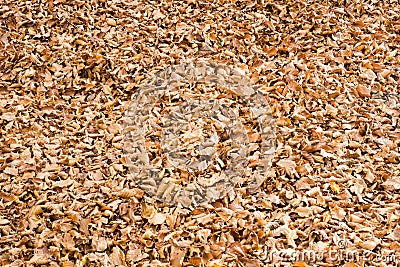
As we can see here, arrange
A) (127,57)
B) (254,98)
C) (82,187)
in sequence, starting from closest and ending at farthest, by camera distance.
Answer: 1. (82,187)
2. (254,98)
3. (127,57)

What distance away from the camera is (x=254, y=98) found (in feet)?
10.2

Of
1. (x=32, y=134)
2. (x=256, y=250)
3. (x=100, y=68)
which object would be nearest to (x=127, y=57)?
(x=100, y=68)

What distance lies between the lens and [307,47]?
11.2 ft

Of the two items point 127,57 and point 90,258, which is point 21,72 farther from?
point 90,258

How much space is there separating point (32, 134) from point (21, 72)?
1.78 feet

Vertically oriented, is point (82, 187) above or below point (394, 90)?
below

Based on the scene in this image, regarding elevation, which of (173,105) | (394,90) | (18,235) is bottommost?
(18,235)

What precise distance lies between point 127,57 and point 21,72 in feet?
2.16

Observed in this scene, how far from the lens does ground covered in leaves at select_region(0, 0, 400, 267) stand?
242cm

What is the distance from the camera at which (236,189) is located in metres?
2.65

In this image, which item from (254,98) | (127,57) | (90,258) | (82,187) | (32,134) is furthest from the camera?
(127,57)

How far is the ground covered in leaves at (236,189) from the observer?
2.42m

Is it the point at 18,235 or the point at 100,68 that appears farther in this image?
the point at 100,68

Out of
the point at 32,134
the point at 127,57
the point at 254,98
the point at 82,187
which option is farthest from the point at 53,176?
the point at 254,98
